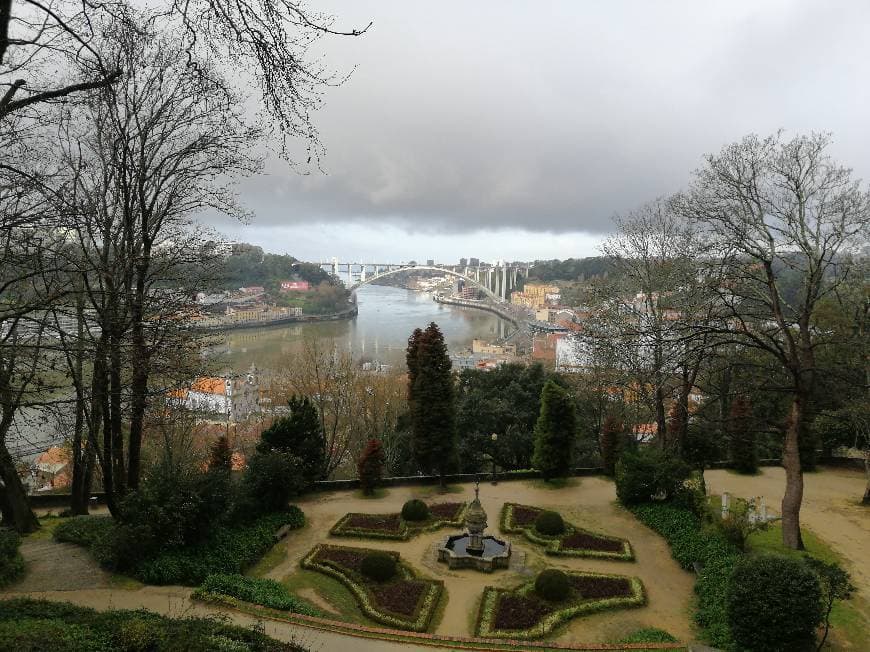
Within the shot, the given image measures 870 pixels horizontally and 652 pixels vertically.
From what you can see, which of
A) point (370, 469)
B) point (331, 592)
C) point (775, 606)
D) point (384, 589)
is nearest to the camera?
point (775, 606)

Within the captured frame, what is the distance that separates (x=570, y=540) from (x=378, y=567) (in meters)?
4.02

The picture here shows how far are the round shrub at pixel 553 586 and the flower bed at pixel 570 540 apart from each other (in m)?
1.75

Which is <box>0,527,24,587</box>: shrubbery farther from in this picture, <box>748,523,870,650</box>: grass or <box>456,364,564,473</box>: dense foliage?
<box>456,364,564,473</box>: dense foliage

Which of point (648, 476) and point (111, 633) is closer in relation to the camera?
point (111, 633)

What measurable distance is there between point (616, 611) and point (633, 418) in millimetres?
10762

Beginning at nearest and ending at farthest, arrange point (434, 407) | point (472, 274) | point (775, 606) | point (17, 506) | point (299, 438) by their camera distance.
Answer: point (775, 606) < point (17, 506) < point (299, 438) < point (434, 407) < point (472, 274)

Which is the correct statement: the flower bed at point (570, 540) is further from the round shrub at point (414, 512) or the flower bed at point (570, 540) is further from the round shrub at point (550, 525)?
the round shrub at point (414, 512)

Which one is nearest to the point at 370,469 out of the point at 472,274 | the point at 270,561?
the point at 270,561

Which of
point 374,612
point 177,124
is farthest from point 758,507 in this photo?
point 177,124

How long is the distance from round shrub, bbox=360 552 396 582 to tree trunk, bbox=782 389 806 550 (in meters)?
6.38

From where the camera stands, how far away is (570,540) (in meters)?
11.2

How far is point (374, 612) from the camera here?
852 centimetres

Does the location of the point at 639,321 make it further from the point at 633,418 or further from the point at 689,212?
the point at 633,418

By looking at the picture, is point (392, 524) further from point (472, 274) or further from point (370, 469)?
point (472, 274)
